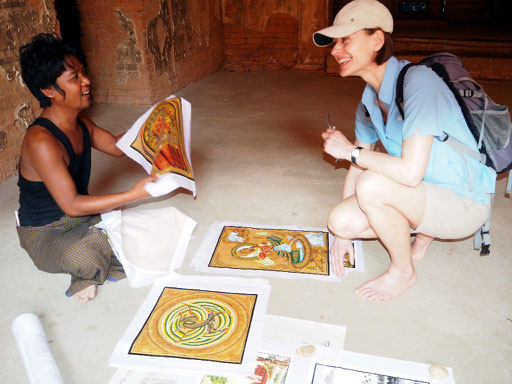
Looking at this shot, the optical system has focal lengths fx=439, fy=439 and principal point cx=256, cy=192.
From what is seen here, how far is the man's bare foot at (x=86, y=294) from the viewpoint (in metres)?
1.85

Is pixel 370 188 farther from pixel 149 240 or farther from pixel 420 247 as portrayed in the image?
pixel 149 240

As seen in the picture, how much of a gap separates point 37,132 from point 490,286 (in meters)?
1.98

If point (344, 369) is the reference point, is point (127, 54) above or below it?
above

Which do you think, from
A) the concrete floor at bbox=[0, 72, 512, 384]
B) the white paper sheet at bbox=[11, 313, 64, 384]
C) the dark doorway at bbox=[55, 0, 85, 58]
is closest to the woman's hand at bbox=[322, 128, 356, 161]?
the concrete floor at bbox=[0, 72, 512, 384]

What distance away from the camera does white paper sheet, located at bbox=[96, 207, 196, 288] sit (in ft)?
6.32

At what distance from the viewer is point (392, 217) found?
173cm

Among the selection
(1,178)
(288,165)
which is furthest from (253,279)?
(1,178)

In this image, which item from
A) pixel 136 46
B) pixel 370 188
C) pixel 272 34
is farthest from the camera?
pixel 272 34

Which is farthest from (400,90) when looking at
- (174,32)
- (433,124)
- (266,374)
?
(174,32)

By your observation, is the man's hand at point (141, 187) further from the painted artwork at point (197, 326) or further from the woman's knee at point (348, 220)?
the woman's knee at point (348, 220)

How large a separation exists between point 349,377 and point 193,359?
1.72 feet

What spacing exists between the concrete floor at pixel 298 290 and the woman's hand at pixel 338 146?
573 millimetres

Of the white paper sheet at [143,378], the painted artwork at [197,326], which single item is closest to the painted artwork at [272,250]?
the painted artwork at [197,326]

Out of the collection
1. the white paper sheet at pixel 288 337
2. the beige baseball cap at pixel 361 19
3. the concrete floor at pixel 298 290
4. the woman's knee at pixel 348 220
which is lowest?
the concrete floor at pixel 298 290
